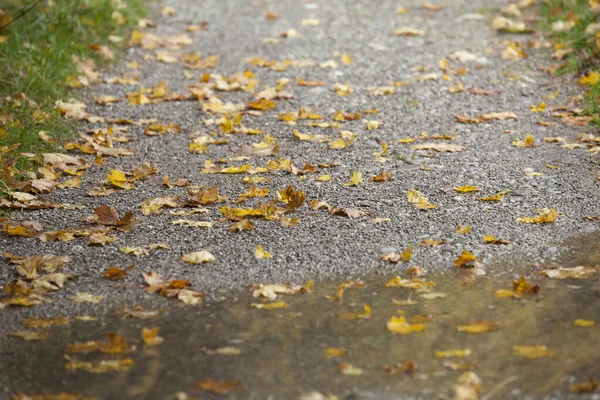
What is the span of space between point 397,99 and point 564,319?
3.33 meters

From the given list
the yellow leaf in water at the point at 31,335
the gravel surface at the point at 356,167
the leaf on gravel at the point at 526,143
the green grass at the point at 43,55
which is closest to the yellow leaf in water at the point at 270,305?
the gravel surface at the point at 356,167

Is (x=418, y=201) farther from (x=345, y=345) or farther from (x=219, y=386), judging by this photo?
(x=219, y=386)

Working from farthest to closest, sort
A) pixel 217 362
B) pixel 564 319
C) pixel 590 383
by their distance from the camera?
pixel 564 319, pixel 217 362, pixel 590 383

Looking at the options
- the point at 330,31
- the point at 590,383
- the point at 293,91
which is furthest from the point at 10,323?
the point at 330,31

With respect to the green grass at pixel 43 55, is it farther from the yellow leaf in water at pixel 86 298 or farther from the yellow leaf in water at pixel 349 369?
the yellow leaf in water at pixel 349 369

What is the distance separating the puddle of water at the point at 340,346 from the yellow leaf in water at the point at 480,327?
1.0 inches

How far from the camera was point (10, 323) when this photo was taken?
11.0 feet

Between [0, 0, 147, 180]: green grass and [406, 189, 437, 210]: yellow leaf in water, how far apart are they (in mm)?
2345

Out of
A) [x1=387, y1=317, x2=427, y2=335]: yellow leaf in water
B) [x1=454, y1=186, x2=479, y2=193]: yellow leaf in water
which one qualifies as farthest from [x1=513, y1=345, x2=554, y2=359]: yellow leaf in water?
[x1=454, y1=186, x2=479, y2=193]: yellow leaf in water

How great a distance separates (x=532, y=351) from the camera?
3.06 m

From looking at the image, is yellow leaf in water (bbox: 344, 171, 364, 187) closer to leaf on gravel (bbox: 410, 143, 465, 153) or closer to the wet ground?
leaf on gravel (bbox: 410, 143, 465, 153)

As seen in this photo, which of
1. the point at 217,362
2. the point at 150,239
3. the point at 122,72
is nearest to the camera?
the point at 217,362

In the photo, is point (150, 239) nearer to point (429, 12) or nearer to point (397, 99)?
point (397, 99)

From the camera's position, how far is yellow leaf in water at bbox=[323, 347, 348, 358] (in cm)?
306
